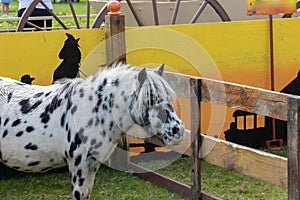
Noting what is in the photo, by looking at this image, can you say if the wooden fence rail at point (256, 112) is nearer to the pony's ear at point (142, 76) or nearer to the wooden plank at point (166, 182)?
the wooden plank at point (166, 182)

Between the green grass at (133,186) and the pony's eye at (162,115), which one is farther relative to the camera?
the green grass at (133,186)

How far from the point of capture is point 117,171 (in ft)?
20.3

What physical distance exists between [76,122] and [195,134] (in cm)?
102

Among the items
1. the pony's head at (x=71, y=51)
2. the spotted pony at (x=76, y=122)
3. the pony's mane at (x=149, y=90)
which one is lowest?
the spotted pony at (x=76, y=122)

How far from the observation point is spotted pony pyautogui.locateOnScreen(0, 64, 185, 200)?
14.6 feet

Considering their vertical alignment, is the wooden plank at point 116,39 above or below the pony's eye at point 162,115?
above

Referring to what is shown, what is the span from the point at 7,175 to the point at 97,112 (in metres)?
1.81

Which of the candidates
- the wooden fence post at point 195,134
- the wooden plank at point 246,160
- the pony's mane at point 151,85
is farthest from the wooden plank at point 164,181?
the pony's mane at point 151,85

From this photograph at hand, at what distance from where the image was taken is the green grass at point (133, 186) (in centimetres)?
550

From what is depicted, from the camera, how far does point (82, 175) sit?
14.9 feet

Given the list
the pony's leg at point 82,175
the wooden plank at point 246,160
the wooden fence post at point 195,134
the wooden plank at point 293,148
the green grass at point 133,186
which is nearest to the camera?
the wooden plank at point 293,148

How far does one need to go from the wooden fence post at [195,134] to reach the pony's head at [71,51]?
1.37m

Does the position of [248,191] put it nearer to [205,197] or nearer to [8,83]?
[205,197]

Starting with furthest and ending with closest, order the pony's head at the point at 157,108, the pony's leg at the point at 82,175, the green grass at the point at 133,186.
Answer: the green grass at the point at 133,186, the pony's leg at the point at 82,175, the pony's head at the point at 157,108
